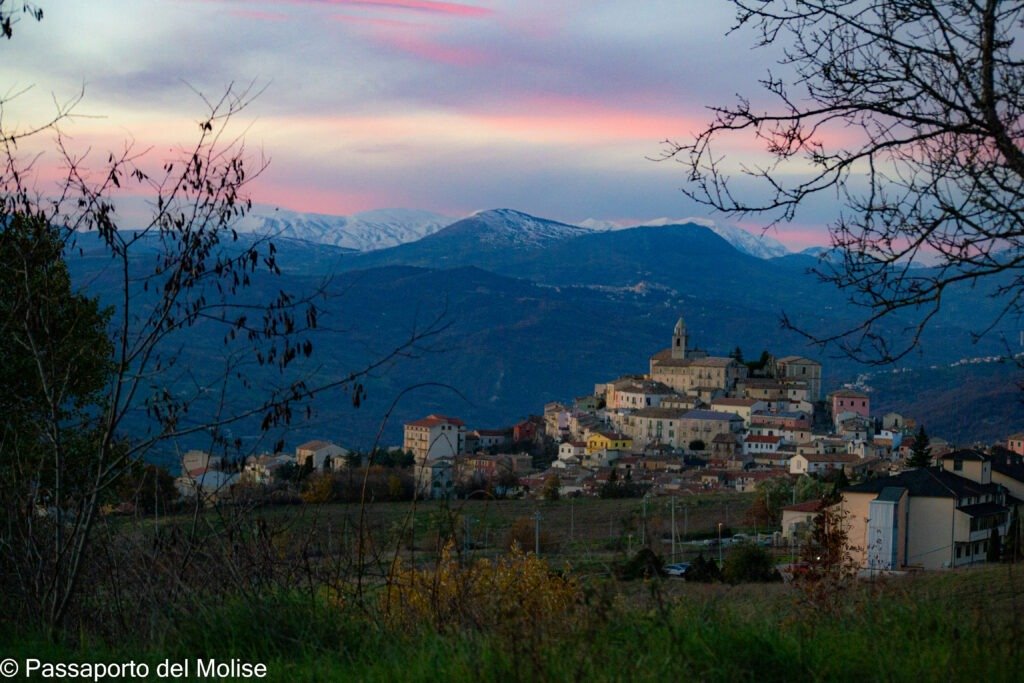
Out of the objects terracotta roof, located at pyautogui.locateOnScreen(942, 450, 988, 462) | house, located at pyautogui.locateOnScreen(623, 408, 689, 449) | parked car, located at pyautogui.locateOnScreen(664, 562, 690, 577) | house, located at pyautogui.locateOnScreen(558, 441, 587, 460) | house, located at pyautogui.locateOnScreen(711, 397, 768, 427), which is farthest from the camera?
house, located at pyautogui.locateOnScreen(711, 397, 768, 427)

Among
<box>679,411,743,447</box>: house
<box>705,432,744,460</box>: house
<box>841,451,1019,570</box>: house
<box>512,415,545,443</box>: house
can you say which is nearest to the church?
<box>679,411,743,447</box>: house

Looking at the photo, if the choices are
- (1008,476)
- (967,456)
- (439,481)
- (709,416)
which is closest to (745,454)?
(709,416)

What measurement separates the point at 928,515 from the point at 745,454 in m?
47.3

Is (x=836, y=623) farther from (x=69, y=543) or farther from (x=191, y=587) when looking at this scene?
(x=69, y=543)

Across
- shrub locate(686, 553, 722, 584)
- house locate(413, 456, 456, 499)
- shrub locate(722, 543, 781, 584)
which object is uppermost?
house locate(413, 456, 456, 499)

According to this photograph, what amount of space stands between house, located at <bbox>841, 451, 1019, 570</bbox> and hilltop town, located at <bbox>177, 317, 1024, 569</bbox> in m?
0.03

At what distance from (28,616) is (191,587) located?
77cm

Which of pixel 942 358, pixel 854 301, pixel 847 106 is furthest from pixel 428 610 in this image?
pixel 942 358

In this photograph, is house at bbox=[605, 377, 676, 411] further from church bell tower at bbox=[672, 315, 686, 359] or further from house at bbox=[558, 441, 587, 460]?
house at bbox=[558, 441, 587, 460]

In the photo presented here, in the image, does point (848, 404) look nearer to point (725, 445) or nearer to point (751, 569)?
point (725, 445)

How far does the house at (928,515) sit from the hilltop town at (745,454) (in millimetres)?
32

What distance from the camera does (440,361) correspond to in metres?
171

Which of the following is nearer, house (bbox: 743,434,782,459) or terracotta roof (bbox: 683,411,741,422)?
house (bbox: 743,434,782,459)

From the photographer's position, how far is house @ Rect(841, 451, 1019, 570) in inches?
867
